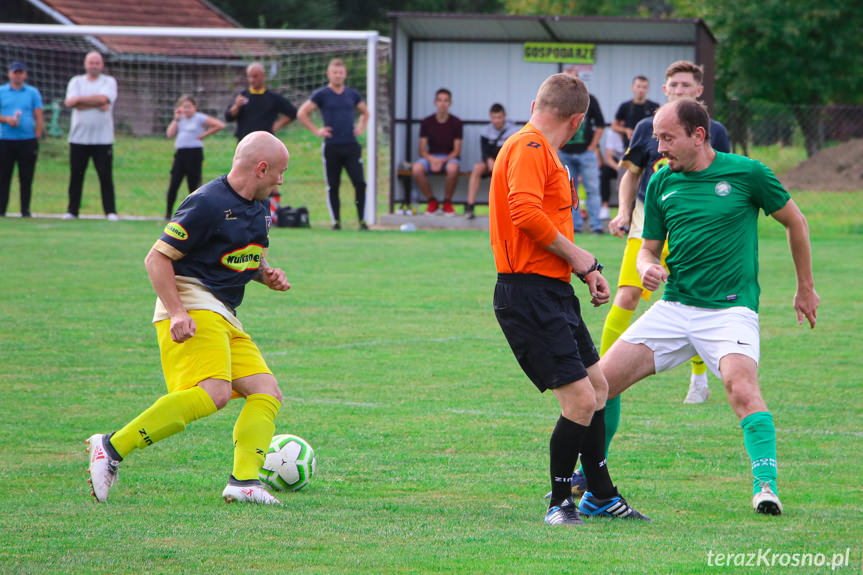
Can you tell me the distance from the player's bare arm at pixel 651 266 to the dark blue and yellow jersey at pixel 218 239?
1.78 meters

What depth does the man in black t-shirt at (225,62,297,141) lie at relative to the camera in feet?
59.9

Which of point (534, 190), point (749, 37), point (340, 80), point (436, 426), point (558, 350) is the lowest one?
point (436, 426)

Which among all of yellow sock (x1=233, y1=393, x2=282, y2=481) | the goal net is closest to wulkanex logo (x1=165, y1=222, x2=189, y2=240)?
yellow sock (x1=233, y1=393, x2=282, y2=481)

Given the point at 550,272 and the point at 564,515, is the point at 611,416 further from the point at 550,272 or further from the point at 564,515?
the point at 550,272

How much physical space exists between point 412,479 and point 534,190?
1.74 meters

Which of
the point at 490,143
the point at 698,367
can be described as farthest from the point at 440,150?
the point at 698,367

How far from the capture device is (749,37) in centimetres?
3638

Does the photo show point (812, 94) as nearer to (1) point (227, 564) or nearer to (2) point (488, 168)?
(2) point (488, 168)

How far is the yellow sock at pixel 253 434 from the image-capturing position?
5.37m

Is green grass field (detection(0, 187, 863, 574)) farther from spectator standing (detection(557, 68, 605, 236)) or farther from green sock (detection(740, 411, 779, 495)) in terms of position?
spectator standing (detection(557, 68, 605, 236))

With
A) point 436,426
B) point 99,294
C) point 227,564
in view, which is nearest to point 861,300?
point 436,426

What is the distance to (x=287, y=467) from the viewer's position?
222 inches

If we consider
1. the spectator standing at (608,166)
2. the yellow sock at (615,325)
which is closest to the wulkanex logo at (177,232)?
the yellow sock at (615,325)

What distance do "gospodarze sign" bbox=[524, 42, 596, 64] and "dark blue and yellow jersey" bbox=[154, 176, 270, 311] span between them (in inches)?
652
